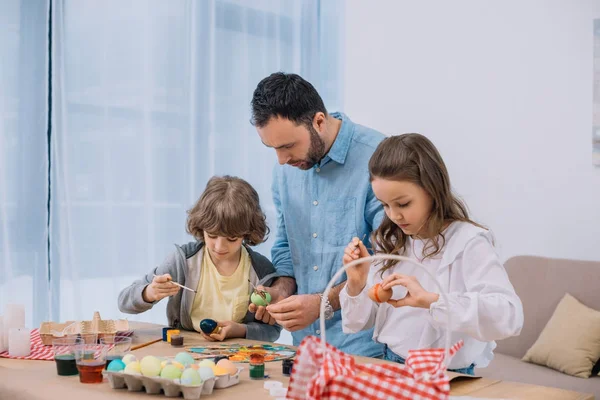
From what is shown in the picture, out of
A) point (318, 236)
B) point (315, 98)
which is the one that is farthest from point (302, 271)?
point (315, 98)

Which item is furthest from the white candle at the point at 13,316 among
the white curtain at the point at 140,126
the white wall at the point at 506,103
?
the white wall at the point at 506,103

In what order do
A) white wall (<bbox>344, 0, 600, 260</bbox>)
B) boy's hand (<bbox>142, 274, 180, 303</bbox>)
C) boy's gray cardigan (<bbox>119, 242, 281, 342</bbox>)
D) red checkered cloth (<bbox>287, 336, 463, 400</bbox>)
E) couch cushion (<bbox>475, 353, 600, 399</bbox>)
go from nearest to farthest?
red checkered cloth (<bbox>287, 336, 463, 400</bbox>) < boy's hand (<bbox>142, 274, 180, 303</bbox>) < boy's gray cardigan (<bbox>119, 242, 281, 342</bbox>) < couch cushion (<bbox>475, 353, 600, 399</bbox>) < white wall (<bbox>344, 0, 600, 260</bbox>)

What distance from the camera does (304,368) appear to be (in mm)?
1254

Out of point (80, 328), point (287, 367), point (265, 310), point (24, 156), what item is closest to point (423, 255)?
point (287, 367)

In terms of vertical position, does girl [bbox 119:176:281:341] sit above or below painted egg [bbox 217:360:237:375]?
above

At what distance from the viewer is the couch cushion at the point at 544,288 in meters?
3.66

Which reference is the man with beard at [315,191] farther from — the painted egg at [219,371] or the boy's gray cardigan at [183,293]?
the painted egg at [219,371]

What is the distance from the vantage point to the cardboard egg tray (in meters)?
1.47

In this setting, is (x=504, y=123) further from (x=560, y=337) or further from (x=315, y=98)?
(x=315, y=98)

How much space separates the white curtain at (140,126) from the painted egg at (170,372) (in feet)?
7.37

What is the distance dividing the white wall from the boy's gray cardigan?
225 cm

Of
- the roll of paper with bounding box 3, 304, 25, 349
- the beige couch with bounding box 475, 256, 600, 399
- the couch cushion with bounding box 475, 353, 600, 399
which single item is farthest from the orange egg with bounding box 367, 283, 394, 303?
the beige couch with bounding box 475, 256, 600, 399

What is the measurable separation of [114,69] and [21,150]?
70 cm

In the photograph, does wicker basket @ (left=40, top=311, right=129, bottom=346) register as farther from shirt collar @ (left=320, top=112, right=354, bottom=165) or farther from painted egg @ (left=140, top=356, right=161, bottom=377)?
shirt collar @ (left=320, top=112, right=354, bottom=165)
